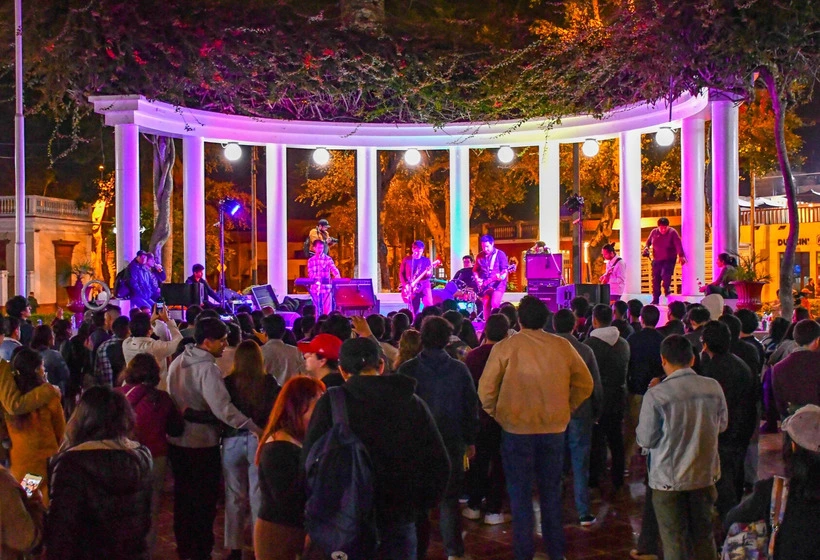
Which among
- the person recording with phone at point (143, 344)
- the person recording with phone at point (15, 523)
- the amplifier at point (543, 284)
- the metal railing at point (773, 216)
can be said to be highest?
the metal railing at point (773, 216)

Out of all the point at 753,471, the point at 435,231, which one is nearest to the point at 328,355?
the point at 753,471

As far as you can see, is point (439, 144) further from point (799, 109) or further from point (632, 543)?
point (799, 109)

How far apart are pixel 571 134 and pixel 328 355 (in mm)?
16423

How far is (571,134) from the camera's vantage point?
21.5m

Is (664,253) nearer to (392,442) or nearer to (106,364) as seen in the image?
(106,364)

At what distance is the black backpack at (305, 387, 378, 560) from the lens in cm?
440

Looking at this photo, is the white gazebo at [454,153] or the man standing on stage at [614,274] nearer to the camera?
the white gazebo at [454,153]

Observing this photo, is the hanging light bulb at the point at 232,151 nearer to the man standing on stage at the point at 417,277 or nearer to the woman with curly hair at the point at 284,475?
the man standing on stage at the point at 417,277

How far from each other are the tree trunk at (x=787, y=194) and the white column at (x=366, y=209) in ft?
31.7

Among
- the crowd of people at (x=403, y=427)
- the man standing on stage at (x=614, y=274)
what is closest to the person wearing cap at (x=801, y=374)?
the crowd of people at (x=403, y=427)

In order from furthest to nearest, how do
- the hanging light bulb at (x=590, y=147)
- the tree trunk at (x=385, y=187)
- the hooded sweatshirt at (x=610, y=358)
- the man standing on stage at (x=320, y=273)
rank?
1. the tree trunk at (x=385, y=187)
2. the hanging light bulb at (x=590, y=147)
3. the man standing on stage at (x=320, y=273)
4. the hooded sweatshirt at (x=610, y=358)

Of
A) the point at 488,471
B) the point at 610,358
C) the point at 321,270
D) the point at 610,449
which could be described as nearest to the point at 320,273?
the point at 321,270

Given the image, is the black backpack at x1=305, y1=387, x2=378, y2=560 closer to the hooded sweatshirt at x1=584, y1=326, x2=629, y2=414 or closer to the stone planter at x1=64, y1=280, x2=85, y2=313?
the hooded sweatshirt at x1=584, y1=326, x2=629, y2=414

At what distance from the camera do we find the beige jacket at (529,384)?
6.47 meters
